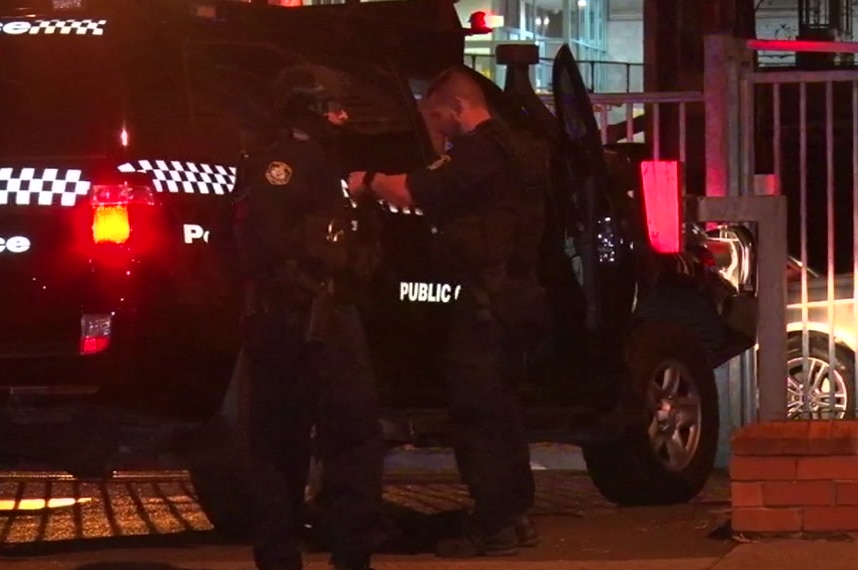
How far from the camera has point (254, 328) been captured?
5574 mm

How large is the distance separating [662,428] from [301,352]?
2.70 meters

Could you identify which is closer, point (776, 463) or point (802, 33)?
point (776, 463)

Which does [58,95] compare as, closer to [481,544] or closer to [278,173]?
[278,173]

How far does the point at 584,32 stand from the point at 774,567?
30869mm

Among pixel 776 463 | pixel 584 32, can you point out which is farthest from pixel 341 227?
pixel 584 32

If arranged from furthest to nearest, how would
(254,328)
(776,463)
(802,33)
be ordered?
(802,33) < (776,463) < (254,328)

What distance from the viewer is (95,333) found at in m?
5.75

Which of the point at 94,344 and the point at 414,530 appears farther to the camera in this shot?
the point at 414,530

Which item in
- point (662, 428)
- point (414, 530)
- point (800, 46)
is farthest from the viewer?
point (800, 46)

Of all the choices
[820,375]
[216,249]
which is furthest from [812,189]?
[216,249]

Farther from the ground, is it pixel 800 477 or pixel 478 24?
pixel 478 24

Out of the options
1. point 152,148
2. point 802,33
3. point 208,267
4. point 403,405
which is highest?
point 802,33

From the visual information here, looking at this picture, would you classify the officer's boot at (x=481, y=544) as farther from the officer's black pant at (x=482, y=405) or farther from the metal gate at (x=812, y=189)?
the metal gate at (x=812, y=189)

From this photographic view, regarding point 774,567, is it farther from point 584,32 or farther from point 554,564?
point 584,32
